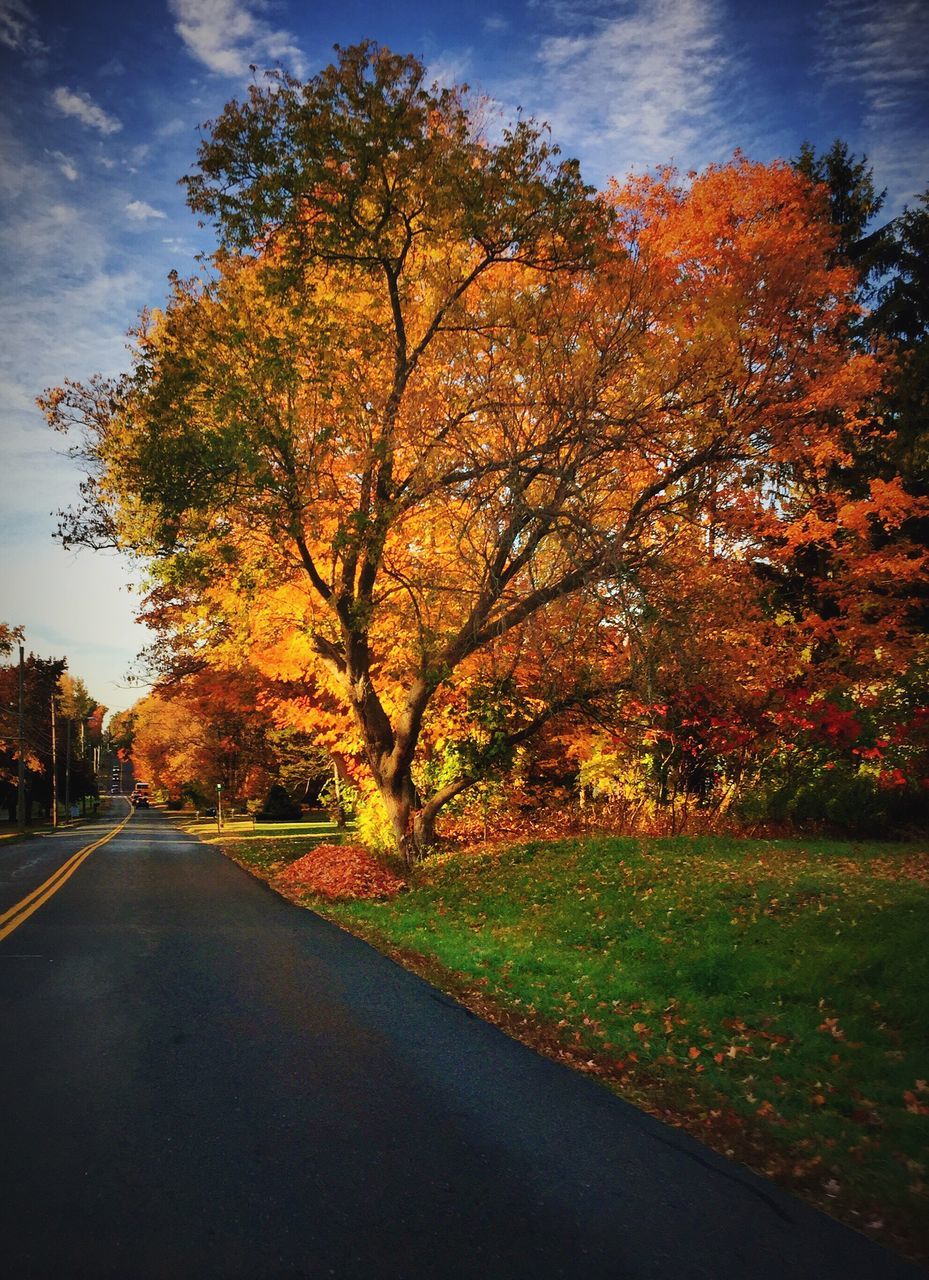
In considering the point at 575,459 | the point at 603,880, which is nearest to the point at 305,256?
the point at 575,459

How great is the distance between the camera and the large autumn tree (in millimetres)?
11375

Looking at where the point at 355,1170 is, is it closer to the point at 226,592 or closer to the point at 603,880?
the point at 603,880

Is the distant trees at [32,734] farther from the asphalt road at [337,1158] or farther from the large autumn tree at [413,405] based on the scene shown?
the asphalt road at [337,1158]

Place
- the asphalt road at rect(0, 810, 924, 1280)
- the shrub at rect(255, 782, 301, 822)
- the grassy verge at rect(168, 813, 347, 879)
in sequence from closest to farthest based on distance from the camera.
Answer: the asphalt road at rect(0, 810, 924, 1280)
the grassy verge at rect(168, 813, 347, 879)
the shrub at rect(255, 782, 301, 822)

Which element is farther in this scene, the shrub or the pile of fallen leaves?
the shrub

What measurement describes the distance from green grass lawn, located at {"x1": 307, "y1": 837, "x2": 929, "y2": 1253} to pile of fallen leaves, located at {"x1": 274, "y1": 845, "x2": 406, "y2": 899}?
3.55ft

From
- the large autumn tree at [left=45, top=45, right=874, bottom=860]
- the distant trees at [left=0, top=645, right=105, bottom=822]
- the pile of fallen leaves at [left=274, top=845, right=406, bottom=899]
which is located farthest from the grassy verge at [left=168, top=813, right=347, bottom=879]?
the distant trees at [left=0, top=645, right=105, bottom=822]

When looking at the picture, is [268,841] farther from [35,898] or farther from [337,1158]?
[337,1158]

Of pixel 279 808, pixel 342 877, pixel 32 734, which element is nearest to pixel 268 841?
pixel 279 808

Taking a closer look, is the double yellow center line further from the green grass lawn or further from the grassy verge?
the green grass lawn

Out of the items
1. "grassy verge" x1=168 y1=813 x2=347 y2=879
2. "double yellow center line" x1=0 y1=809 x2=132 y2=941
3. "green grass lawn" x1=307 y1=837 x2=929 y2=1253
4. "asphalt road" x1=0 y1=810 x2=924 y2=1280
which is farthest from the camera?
"grassy verge" x1=168 y1=813 x2=347 y2=879

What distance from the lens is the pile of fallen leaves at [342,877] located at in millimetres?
13688

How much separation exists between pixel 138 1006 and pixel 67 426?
471 inches

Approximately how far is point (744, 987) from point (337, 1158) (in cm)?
417
